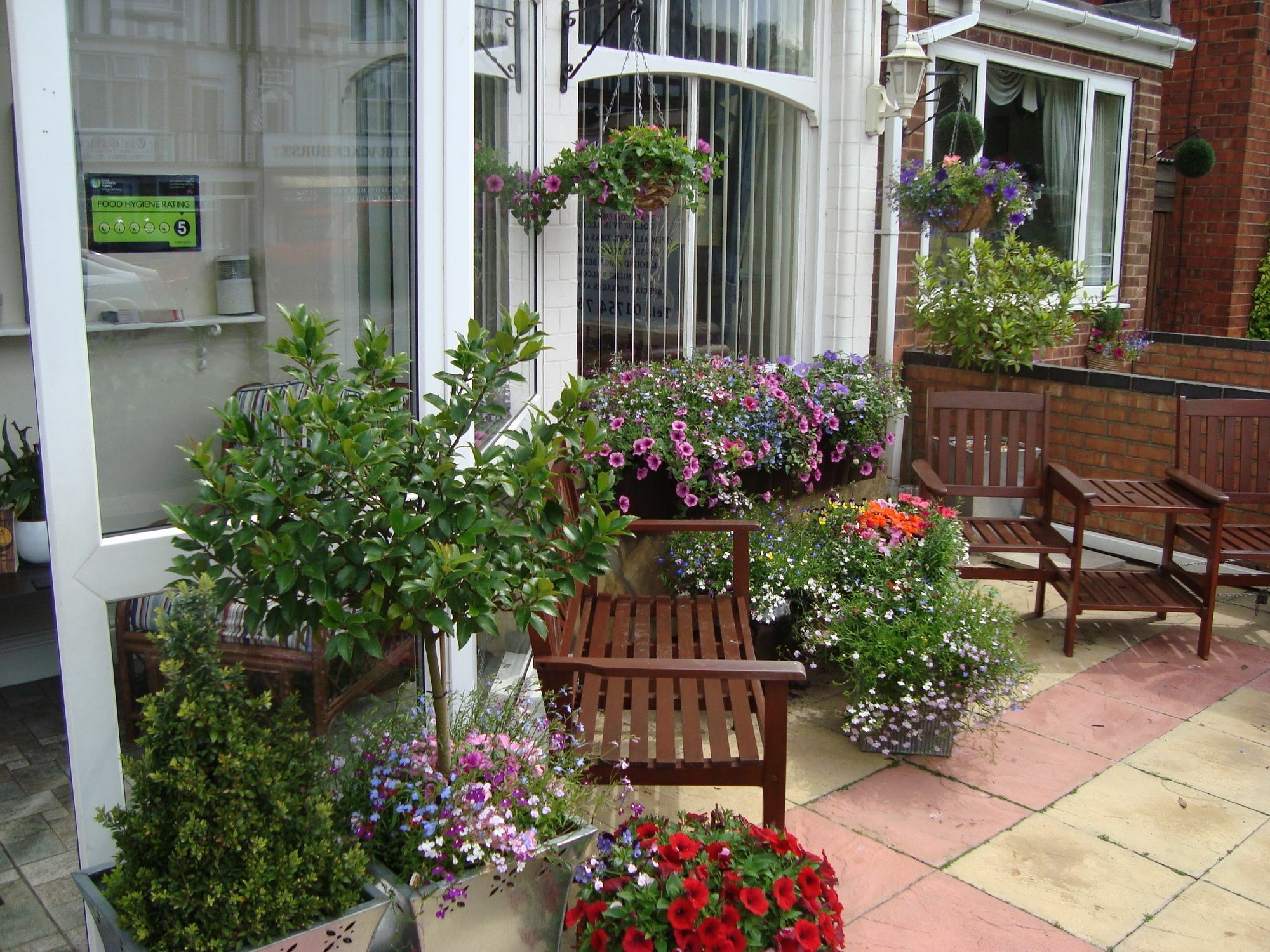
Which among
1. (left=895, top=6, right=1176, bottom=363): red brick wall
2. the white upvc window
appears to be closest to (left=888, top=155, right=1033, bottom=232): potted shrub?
the white upvc window

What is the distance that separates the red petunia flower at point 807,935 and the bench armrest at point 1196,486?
11.0ft

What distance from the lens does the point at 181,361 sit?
7.94 feet

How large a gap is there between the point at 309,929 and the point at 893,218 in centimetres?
528

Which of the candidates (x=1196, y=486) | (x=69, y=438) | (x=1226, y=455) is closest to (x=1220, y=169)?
(x=1226, y=455)

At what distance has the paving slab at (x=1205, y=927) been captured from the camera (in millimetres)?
3064

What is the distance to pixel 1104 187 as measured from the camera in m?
8.88

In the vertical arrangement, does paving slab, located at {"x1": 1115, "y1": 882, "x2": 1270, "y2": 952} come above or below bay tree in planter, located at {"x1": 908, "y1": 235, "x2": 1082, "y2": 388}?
below

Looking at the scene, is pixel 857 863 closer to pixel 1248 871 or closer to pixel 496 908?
pixel 1248 871

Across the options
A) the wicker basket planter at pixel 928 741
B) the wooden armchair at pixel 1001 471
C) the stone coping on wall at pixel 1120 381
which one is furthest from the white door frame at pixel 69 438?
the stone coping on wall at pixel 1120 381

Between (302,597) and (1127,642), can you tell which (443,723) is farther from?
(1127,642)

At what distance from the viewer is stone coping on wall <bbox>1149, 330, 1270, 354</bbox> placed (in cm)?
818

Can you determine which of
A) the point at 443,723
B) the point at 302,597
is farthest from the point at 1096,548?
the point at 302,597

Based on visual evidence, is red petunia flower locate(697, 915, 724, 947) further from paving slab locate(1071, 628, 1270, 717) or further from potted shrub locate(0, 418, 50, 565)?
paving slab locate(1071, 628, 1270, 717)

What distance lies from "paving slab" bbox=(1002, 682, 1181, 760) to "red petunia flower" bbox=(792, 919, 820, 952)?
2.16 meters
